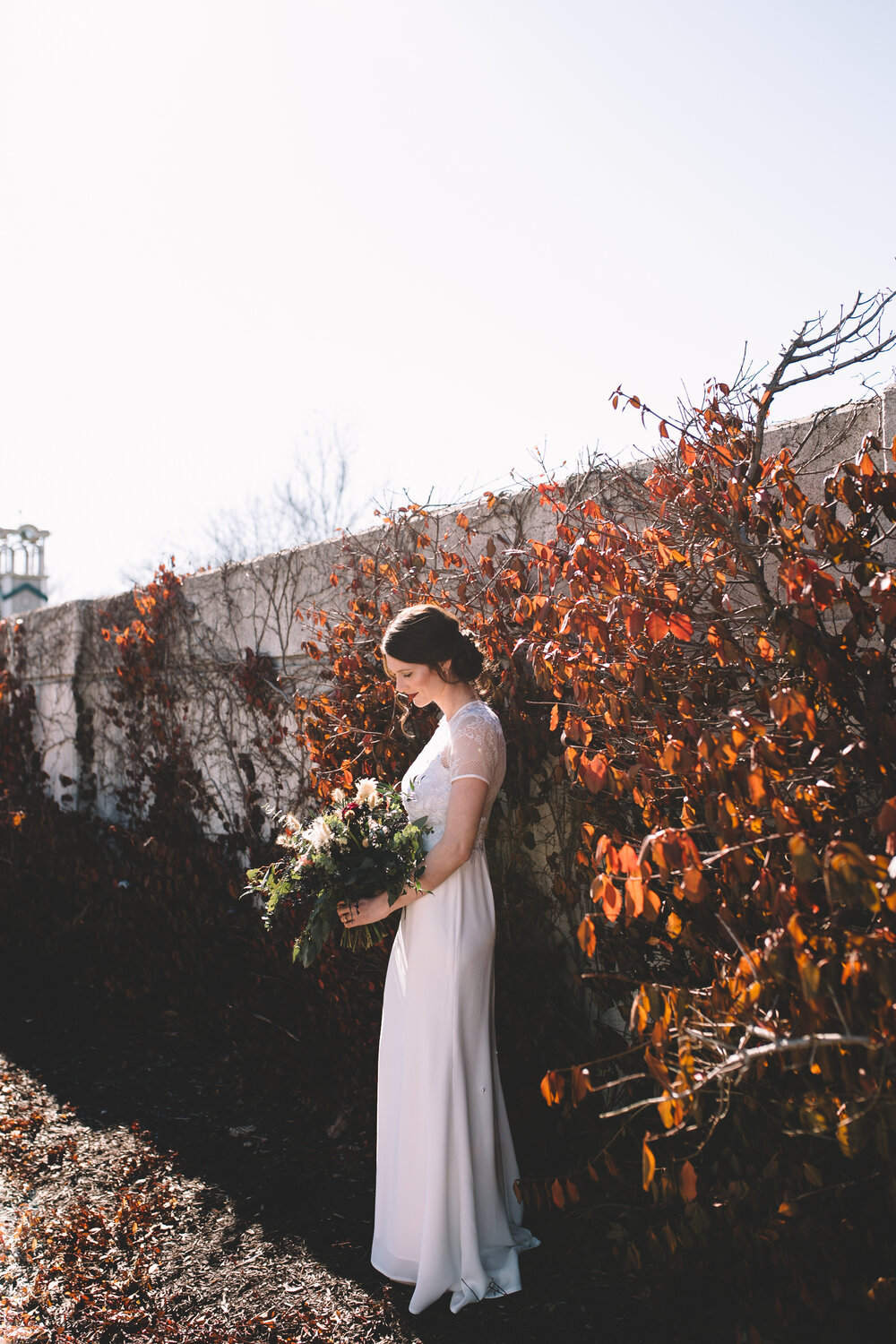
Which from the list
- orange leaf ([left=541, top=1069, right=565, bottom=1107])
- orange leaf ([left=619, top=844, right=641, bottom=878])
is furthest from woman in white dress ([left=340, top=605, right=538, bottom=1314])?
orange leaf ([left=619, top=844, right=641, bottom=878])

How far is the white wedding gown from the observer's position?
2922mm

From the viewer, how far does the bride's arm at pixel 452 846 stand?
9.73ft

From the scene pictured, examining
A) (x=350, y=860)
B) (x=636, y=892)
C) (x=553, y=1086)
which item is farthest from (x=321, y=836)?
(x=636, y=892)

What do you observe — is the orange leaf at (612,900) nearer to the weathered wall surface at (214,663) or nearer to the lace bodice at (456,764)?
the lace bodice at (456,764)

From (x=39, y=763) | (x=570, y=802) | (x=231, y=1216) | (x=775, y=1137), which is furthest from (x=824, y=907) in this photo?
(x=39, y=763)

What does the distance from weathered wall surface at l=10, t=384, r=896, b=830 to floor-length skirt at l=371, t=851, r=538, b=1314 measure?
1.56 m

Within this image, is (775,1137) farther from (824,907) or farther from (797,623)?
(797,623)

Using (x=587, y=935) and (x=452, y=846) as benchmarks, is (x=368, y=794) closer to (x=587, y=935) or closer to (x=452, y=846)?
(x=452, y=846)

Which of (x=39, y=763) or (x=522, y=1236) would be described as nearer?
(x=522, y=1236)

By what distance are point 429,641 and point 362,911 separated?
0.87m

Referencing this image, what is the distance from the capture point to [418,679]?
10.3 ft

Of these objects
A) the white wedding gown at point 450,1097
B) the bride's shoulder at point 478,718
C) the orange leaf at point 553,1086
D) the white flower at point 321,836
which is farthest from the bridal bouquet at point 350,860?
the orange leaf at point 553,1086

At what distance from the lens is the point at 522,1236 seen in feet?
10.3

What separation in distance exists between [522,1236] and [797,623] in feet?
7.45
